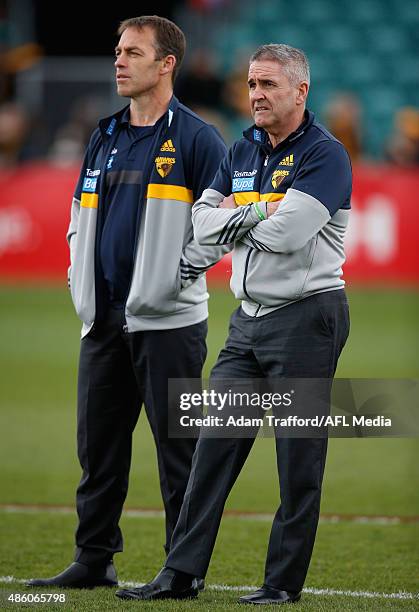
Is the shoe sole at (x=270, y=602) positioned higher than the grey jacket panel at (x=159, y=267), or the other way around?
the grey jacket panel at (x=159, y=267)

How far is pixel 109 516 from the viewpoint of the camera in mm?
5609

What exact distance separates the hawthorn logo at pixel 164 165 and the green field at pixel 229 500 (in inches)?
73.4

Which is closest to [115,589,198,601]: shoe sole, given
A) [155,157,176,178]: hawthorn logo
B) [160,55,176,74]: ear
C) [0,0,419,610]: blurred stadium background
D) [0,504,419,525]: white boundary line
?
[0,0,419,610]: blurred stadium background

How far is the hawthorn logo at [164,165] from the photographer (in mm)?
5457

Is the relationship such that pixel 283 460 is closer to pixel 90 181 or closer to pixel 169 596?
pixel 169 596

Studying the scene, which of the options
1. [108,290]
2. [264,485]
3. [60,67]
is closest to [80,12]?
[60,67]

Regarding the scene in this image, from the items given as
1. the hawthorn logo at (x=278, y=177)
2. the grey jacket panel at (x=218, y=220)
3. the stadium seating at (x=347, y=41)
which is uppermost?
the stadium seating at (x=347, y=41)

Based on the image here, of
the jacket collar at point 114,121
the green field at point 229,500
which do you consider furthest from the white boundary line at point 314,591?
the jacket collar at point 114,121

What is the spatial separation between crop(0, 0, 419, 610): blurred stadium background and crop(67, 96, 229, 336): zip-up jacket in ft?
4.26

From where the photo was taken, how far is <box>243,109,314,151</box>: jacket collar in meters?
5.03

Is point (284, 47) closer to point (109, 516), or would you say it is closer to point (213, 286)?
point (109, 516)

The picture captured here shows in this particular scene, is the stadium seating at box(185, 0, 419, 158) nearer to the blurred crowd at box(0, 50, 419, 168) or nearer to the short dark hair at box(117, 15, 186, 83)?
the blurred crowd at box(0, 50, 419, 168)

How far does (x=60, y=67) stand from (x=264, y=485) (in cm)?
1281

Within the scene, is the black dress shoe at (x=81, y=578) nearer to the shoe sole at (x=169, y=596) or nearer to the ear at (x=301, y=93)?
the shoe sole at (x=169, y=596)
